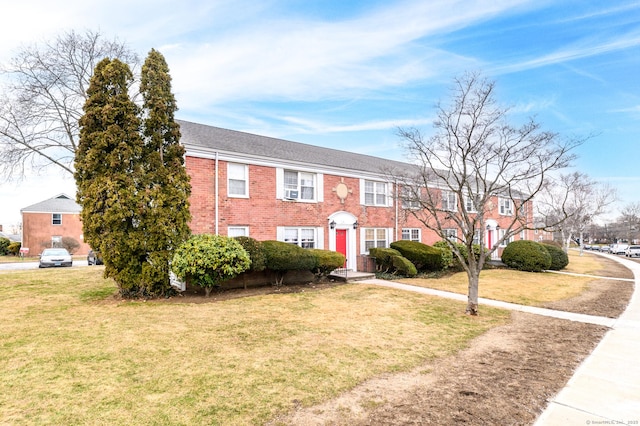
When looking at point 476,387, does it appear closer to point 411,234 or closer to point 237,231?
point 237,231

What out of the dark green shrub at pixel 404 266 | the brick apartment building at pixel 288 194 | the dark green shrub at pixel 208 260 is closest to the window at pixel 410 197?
the brick apartment building at pixel 288 194

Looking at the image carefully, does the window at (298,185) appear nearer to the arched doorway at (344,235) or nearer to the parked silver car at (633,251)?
the arched doorway at (344,235)

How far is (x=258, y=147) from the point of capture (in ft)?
52.7

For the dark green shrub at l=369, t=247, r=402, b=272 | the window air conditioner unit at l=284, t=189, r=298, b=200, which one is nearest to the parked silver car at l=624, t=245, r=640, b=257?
the dark green shrub at l=369, t=247, r=402, b=272

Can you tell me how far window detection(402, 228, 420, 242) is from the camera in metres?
21.5

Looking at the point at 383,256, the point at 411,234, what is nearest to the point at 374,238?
the point at 383,256

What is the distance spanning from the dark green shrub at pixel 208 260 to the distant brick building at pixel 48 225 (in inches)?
1335

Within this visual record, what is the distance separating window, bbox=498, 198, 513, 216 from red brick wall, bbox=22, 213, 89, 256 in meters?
→ 43.0

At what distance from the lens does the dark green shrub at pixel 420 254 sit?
18.1 metres

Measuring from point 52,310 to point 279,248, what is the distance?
23.2ft

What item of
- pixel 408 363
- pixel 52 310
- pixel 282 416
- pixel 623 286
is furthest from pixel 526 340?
pixel 623 286

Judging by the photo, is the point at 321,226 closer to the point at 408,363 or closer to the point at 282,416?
the point at 408,363

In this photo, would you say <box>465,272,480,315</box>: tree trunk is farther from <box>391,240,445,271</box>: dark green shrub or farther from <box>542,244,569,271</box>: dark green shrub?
<box>542,244,569,271</box>: dark green shrub

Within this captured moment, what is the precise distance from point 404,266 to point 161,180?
11.8 meters
